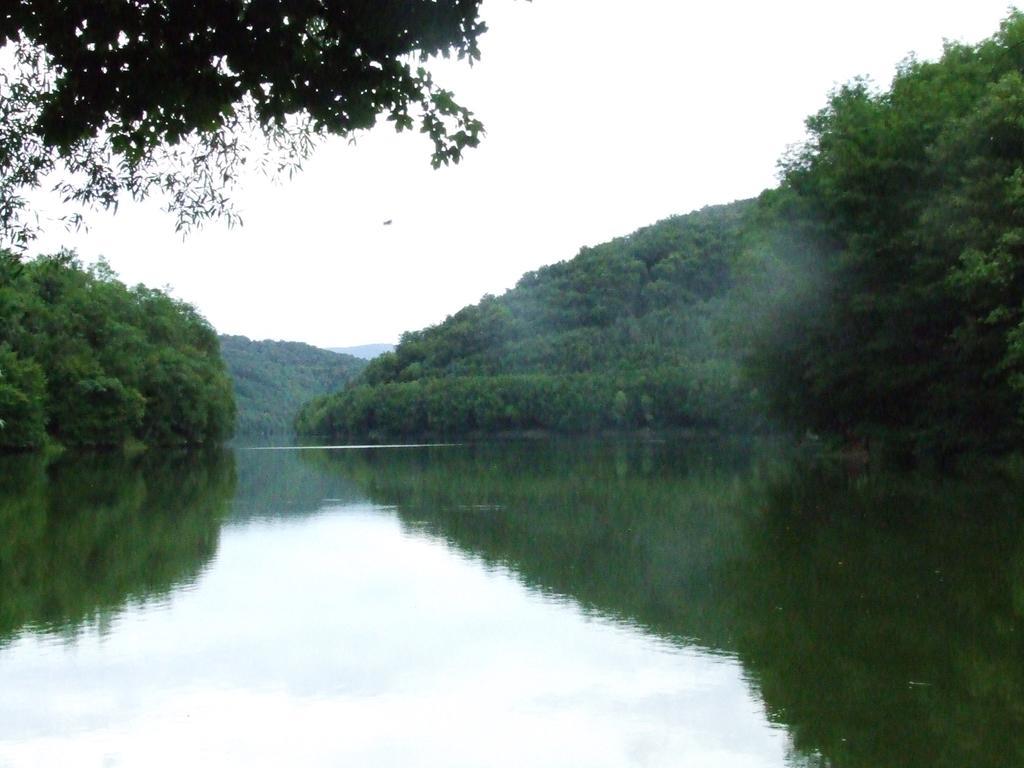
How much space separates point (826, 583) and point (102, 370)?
64567 millimetres

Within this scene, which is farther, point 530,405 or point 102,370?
point 530,405

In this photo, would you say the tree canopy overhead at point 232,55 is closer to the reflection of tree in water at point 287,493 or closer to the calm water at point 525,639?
the calm water at point 525,639

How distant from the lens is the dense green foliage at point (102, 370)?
61656 millimetres

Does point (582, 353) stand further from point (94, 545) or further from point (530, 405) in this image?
point (94, 545)

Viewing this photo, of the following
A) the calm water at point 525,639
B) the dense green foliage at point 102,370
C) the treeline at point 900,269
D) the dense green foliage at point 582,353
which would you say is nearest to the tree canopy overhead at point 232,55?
the calm water at point 525,639

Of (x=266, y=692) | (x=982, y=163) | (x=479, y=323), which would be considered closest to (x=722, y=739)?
(x=266, y=692)

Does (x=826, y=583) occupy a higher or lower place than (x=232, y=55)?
lower

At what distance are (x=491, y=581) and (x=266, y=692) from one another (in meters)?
5.68

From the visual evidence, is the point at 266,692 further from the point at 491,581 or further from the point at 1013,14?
the point at 1013,14

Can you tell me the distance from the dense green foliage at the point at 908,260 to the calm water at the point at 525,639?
796cm

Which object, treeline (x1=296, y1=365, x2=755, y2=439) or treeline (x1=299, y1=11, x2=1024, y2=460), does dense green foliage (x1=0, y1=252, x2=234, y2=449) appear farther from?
treeline (x1=299, y1=11, x2=1024, y2=460)

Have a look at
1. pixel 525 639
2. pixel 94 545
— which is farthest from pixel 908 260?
pixel 525 639

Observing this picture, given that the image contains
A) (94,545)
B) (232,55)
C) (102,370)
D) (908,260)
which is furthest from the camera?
(102,370)

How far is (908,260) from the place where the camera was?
107ft
